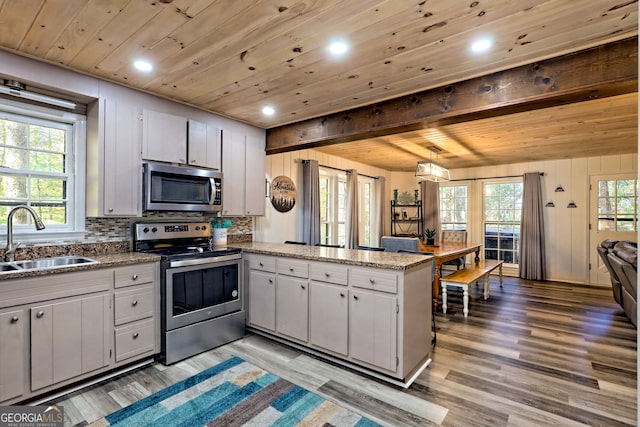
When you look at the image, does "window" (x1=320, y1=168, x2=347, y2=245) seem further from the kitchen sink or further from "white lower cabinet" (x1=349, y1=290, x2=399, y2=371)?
the kitchen sink

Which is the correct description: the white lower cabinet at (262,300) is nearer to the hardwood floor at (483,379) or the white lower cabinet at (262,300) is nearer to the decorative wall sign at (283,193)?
the hardwood floor at (483,379)

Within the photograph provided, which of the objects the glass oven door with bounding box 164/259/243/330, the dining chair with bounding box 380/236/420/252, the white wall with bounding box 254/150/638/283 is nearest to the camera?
the glass oven door with bounding box 164/259/243/330

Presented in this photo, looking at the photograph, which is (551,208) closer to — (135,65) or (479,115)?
(479,115)

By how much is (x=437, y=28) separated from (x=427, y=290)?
6.34 ft

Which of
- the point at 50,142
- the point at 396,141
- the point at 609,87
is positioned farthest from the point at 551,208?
the point at 50,142

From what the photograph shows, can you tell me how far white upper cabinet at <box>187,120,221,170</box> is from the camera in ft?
10.8

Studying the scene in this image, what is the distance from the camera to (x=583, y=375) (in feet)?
8.45

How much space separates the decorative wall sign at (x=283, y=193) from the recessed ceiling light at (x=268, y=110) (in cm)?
127

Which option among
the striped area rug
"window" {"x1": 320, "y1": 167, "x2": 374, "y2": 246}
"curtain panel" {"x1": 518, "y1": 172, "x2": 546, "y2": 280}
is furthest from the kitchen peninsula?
"curtain panel" {"x1": 518, "y1": 172, "x2": 546, "y2": 280}

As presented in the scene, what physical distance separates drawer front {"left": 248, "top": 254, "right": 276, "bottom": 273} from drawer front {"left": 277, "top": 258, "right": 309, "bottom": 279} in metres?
0.09

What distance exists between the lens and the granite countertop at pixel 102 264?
203 cm

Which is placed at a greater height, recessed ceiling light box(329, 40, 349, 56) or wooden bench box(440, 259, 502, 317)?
recessed ceiling light box(329, 40, 349, 56)

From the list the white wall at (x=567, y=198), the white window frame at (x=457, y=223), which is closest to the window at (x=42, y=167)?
the white wall at (x=567, y=198)

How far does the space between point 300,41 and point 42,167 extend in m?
2.42
